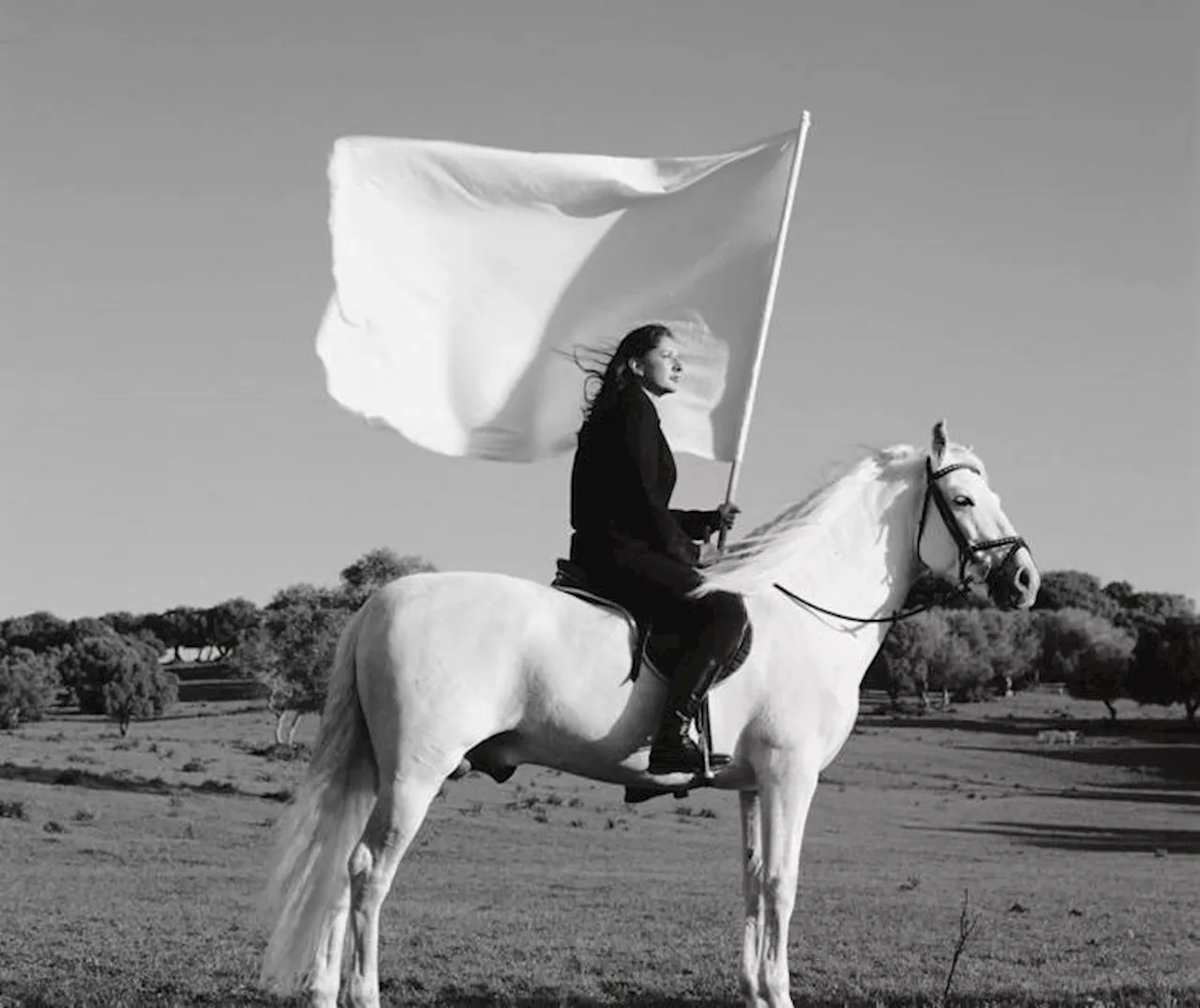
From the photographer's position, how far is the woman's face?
8953 mm

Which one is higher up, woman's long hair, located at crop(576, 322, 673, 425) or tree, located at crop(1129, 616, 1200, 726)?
woman's long hair, located at crop(576, 322, 673, 425)

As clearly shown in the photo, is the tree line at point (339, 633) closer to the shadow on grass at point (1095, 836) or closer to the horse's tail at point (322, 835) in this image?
the shadow on grass at point (1095, 836)

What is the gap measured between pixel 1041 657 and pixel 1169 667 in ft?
73.6

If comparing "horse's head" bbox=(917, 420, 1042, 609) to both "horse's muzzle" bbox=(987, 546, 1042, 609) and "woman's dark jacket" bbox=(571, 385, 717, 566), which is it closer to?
"horse's muzzle" bbox=(987, 546, 1042, 609)

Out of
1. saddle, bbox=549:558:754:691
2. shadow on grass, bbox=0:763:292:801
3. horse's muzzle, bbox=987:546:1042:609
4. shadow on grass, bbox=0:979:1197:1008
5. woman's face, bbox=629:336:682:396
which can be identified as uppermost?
woman's face, bbox=629:336:682:396

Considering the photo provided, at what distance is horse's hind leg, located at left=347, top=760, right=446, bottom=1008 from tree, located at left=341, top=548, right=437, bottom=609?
60.0 m

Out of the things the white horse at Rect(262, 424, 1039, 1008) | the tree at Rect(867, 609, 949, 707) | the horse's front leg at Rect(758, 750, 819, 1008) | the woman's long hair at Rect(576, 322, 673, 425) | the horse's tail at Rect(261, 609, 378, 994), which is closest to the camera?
the white horse at Rect(262, 424, 1039, 1008)

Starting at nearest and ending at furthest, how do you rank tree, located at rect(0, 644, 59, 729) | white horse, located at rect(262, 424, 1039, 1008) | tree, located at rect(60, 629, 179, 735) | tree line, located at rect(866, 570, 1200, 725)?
white horse, located at rect(262, 424, 1039, 1008), tree, located at rect(0, 644, 59, 729), tree, located at rect(60, 629, 179, 735), tree line, located at rect(866, 570, 1200, 725)

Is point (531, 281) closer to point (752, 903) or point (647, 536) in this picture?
point (647, 536)

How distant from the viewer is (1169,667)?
332 feet

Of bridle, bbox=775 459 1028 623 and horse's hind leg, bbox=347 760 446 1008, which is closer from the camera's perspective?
horse's hind leg, bbox=347 760 446 1008

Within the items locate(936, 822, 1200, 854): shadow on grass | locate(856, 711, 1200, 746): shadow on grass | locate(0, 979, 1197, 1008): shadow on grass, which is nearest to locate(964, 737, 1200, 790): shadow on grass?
locate(856, 711, 1200, 746): shadow on grass

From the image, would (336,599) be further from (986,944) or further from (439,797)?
(986,944)

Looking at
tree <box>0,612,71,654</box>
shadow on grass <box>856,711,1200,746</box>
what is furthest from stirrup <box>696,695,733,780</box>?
tree <box>0,612,71,654</box>
